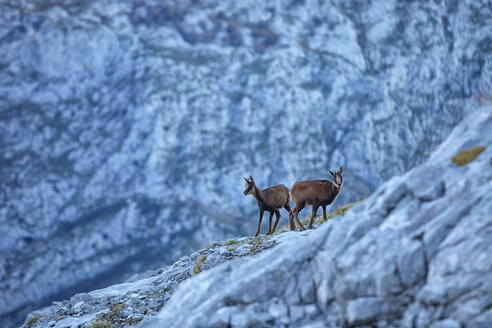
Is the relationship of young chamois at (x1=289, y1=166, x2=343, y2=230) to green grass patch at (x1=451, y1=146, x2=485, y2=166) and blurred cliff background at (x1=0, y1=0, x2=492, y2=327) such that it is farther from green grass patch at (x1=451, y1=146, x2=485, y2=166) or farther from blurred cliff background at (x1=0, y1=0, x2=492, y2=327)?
blurred cliff background at (x1=0, y1=0, x2=492, y2=327)

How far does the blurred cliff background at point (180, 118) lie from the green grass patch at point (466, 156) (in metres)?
162

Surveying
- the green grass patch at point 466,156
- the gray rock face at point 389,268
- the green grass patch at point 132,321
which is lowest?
the green grass patch at point 132,321

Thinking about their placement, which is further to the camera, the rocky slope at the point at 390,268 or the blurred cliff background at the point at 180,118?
the blurred cliff background at the point at 180,118

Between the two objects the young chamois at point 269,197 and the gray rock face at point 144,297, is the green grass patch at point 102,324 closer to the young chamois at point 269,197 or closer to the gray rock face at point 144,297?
the gray rock face at point 144,297

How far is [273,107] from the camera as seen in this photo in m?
184

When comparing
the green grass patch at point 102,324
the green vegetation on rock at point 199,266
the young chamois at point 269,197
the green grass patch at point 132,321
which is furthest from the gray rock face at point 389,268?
the young chamois at point 269,197

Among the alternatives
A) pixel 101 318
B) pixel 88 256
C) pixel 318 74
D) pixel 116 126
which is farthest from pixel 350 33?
pixel 101 318

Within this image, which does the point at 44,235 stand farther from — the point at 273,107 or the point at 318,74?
the point at 318,74

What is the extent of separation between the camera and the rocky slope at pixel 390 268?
28.5ft

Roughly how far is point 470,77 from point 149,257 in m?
146

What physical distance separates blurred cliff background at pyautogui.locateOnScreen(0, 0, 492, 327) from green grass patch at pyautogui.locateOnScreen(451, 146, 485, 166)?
16234 centimetres

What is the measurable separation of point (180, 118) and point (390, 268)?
6816 inches

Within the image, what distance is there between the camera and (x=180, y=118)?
588 feet

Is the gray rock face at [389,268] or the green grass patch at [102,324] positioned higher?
the gray rock face at [389,268]
